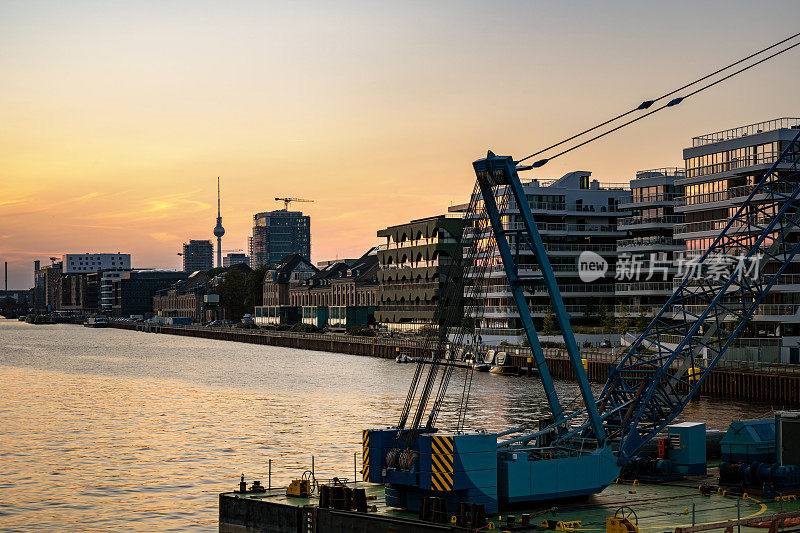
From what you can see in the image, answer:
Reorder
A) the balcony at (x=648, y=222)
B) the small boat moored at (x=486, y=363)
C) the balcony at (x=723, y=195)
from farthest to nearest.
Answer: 1. the balcony at (x=648, y=222)
2. the small boat moored at (x=486, y=363)
3. the balcony at (x=723, y=195)

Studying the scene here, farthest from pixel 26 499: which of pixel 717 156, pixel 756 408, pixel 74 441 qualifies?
pixel 717 156

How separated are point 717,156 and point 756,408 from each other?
1708 inches

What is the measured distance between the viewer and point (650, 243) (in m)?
137

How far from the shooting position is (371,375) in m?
119

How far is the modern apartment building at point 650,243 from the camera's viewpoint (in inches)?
5295

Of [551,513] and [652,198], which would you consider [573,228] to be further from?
[551,513]

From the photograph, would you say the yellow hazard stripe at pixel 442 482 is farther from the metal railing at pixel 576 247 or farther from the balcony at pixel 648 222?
the metal railing at pixel 576 247

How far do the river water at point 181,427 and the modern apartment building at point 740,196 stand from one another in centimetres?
2157

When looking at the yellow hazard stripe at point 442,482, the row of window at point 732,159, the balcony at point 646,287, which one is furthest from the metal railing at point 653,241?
the yellow hazard stripe at point 442,482

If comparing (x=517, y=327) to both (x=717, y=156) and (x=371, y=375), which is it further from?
(x=717, y=156)

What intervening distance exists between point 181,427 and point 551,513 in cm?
4716

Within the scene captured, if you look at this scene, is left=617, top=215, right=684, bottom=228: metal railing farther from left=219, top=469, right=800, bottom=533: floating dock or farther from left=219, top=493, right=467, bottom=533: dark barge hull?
left=219, top=493, right=467, bottom=533: dark barge hull

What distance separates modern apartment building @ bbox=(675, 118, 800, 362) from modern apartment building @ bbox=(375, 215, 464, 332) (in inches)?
1997

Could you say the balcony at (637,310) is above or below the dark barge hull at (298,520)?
above
